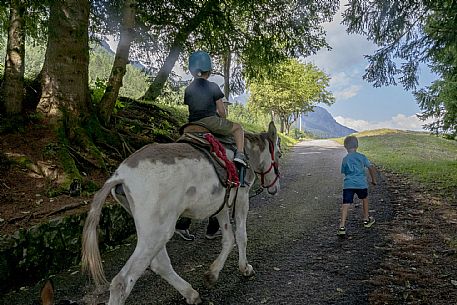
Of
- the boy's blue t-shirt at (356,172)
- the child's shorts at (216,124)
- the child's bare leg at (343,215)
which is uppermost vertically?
the child's shorts at (216,124)

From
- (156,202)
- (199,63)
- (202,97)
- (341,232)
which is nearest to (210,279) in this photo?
(156,202)

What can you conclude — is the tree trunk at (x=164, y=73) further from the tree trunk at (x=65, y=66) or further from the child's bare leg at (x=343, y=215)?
the child's bare leg at (x=343, y=215)

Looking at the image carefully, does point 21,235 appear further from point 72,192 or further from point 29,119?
point 29,119

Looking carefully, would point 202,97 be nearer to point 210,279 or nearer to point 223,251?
point 223,251

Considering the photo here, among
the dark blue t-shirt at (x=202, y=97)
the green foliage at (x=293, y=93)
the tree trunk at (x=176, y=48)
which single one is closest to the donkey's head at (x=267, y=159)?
the dark blue t-shirt at (x=202, y=97)

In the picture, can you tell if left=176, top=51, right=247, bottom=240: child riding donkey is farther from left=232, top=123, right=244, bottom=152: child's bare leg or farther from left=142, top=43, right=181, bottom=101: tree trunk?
left=142, top=43, right=181, bottom=101: tree trunk

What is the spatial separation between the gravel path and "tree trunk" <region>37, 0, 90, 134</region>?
119 inches

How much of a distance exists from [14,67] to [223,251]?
18.0ft

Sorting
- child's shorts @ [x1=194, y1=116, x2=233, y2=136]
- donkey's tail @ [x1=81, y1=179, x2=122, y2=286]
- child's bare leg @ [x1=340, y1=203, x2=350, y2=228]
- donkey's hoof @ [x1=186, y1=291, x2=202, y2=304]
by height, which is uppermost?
child's shorts @ [x1=194, y1=116, x2=233, y2=136]

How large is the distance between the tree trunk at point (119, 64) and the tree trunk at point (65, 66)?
2.82ft

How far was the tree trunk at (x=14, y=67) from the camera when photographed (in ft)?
22.5

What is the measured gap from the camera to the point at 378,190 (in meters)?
10.0

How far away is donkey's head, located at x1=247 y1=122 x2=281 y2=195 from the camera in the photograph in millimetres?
5520

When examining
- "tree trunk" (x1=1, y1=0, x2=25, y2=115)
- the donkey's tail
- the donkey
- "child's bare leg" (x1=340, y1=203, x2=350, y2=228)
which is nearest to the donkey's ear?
the donkey
